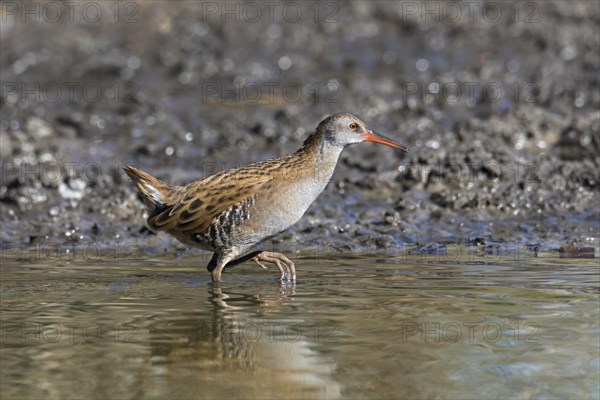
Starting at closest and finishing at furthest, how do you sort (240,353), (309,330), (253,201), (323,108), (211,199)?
(240,353), (309,330), (253,201), (211,199), (323,108)

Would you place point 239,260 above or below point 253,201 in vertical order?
below

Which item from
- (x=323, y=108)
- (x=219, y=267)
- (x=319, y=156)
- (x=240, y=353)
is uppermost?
(x=323, y=108)

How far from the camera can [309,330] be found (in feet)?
20.3

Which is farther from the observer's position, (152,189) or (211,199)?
(152,189)

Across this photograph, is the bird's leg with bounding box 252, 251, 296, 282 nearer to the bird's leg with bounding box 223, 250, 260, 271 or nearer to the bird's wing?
the bird's leg with bounding box 223, 250, 260, 271

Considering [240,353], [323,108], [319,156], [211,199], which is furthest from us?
[323,108]

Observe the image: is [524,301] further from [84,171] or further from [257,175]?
[84,171]

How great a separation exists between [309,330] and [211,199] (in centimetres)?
178

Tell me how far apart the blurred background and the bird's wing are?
50.8 inches

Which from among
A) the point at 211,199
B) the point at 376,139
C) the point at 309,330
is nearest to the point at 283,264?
the point at 211,199

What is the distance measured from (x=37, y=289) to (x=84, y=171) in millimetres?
3527

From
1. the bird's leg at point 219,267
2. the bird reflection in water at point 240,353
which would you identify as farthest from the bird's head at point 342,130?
the bird reflection in water at point 240,353

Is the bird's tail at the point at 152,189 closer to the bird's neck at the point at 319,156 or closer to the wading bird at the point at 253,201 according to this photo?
the wading bird at the point at 253,201

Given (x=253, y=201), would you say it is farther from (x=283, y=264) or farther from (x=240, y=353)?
(x=240, y=353)
